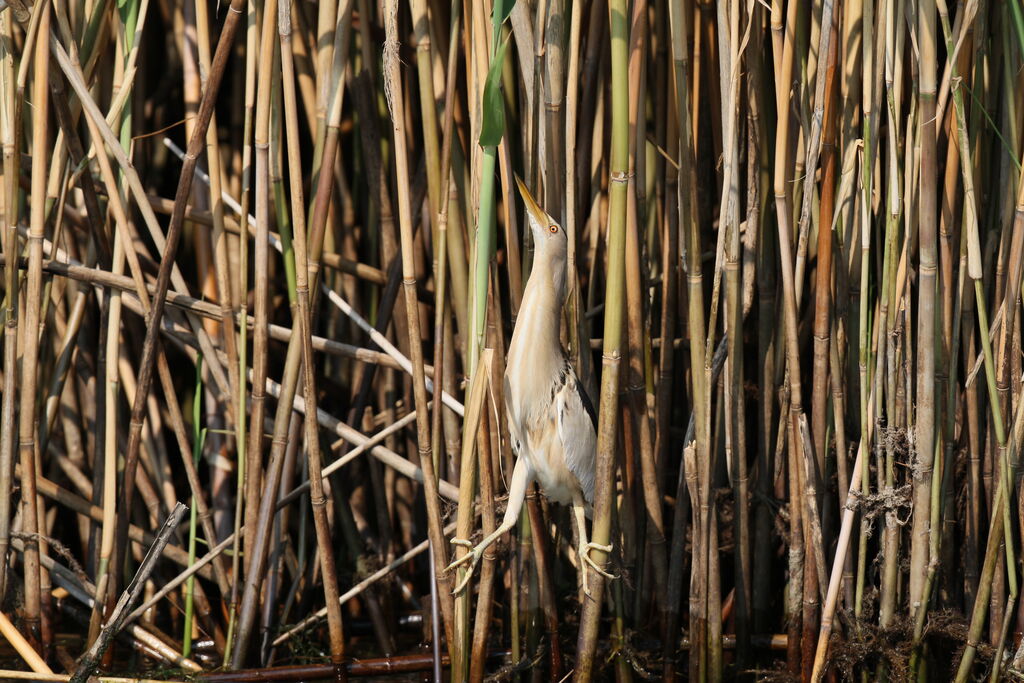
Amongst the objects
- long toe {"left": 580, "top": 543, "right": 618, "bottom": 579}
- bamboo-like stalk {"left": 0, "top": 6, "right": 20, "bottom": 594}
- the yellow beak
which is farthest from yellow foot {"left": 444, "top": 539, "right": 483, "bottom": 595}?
bamboo-like stalk {"left": 0, "top": 6, "right": 20, "bottom": 594}

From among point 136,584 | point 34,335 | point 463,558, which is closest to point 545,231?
point 463,558

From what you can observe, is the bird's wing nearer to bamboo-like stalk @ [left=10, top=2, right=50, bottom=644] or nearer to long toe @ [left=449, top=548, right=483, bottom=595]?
long toe @ [left=449, top=548, right=483, bottom=595]

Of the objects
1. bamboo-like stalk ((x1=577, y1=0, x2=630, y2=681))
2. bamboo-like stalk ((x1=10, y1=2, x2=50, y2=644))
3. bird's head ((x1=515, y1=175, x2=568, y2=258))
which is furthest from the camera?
bamboo-like stalk ((x1=10, y1=2, x2=50, y2=644))

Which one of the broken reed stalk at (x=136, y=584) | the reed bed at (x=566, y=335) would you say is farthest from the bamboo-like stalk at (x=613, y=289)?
the broken reed stalk at (x=136, y=584)

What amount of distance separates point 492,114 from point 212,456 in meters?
1.60

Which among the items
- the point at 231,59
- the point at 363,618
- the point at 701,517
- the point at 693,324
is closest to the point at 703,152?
the point at 693,324

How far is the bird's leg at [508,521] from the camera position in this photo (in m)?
2.02

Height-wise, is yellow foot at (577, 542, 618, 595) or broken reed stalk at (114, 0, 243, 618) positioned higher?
broken reed stalk at (114, 0, 243, 618)

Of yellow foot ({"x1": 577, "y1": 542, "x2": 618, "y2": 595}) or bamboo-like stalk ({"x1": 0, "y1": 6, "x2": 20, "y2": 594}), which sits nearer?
yellow foot ({"x1": 577, "y1": 542, "x2": 618, "y2": 595})

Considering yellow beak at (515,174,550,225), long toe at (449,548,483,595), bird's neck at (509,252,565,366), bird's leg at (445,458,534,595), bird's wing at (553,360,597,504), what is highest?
yellow beak at (515,174,550,225)

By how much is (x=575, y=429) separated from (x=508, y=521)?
277 millimetres

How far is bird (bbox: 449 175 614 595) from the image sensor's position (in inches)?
80.1

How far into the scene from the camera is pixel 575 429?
2.24 metres

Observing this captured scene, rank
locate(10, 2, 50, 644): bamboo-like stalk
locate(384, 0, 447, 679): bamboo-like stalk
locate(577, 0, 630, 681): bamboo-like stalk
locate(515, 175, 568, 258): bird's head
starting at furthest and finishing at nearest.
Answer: locate(10, 2, 50, 644): bamboo-like stalk, locate(515, 175, 568, 258): bird's head, locate(384, 0, 447, 679): bamboo-like stalk, locate(577, 0, 630, 681): bamboo-like stalk
